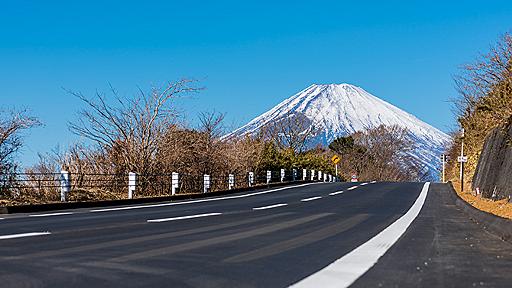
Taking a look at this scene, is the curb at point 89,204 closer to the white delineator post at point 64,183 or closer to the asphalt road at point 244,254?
the white delineator post at point 64,183

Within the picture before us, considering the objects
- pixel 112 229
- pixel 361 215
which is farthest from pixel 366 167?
pixel 112 229

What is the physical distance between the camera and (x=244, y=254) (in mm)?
A: 7395

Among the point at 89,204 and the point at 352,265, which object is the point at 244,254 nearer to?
the point at 352,265

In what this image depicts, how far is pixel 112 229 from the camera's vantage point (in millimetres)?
10438

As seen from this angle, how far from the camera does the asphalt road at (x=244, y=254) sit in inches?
220

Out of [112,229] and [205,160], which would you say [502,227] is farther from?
[205,160]

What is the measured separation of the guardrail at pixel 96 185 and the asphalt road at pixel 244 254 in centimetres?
629

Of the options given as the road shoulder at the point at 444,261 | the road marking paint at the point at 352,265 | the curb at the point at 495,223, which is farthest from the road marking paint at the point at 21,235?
the curb at the point at 495,223

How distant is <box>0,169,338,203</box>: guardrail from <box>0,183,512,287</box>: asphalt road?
6294mm

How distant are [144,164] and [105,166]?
156cm

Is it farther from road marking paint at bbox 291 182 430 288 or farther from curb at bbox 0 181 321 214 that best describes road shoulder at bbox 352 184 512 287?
curb at bbox 0 181 321 214

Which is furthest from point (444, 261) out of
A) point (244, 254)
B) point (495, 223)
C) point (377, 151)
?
point (377, 151)

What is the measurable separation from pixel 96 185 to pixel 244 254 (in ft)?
53.7

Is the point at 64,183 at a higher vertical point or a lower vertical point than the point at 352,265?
higher
